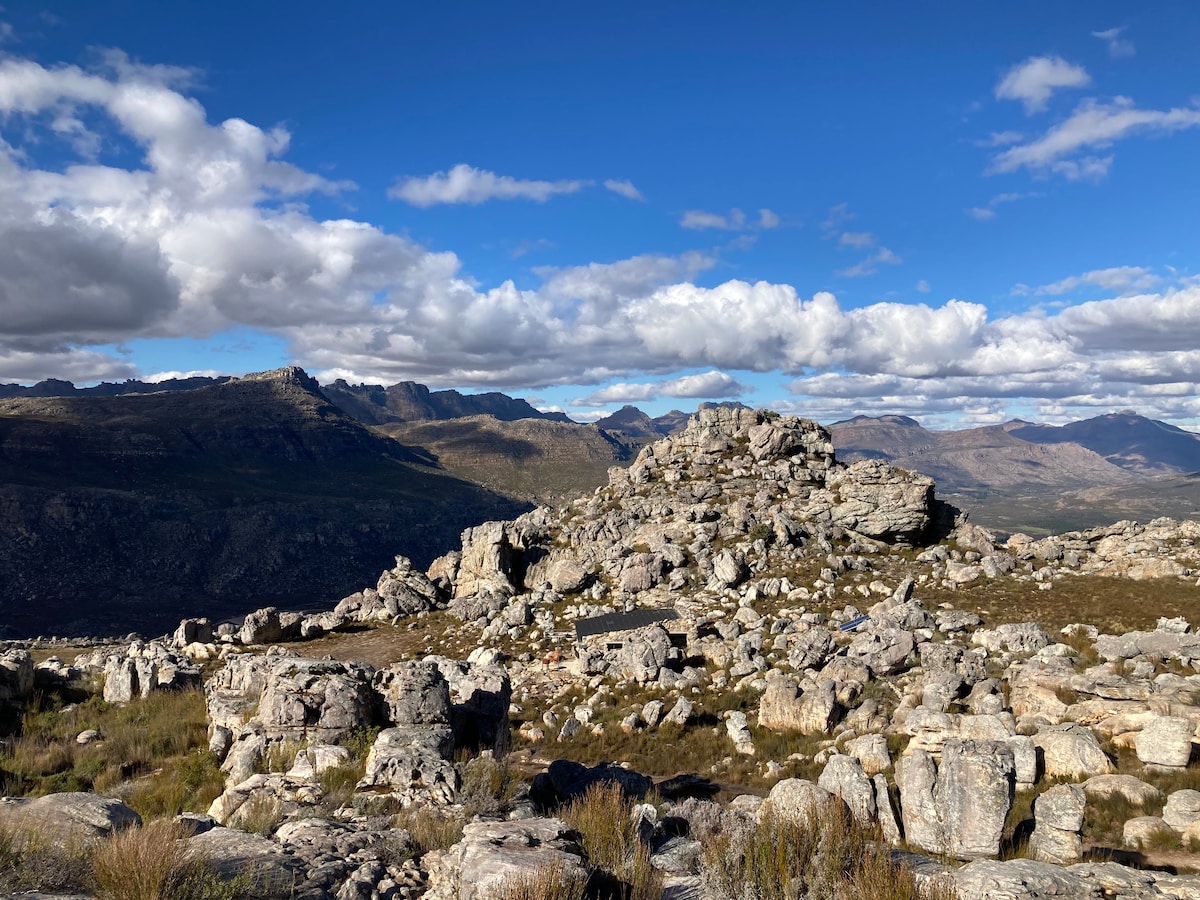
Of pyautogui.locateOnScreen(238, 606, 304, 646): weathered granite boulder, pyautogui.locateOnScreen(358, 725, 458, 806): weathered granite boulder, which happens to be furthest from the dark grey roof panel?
pyautogui.locateOnScreen(358, 725, 458, 806): weathered granite boulder

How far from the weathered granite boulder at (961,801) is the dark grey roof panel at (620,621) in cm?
3135

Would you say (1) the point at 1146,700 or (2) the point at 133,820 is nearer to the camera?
(2) the point at 133,820

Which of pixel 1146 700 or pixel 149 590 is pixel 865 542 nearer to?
pixel 1146 700

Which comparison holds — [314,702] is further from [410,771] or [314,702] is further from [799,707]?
[799,707]

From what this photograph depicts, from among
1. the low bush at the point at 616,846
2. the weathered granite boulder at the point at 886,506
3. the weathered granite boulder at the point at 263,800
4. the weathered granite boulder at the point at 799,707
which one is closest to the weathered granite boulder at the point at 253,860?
the weathered granite boulder at the point at 263,800

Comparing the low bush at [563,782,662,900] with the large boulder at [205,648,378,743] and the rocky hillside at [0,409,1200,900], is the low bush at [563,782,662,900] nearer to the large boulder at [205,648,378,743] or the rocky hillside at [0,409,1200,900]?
the rocky hillside at [0,409,1200,900]

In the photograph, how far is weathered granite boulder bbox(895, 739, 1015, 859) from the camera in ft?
35.0

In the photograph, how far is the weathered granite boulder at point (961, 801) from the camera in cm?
1066

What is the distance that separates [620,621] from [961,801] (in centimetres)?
3422

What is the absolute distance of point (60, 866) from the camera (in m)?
6.46

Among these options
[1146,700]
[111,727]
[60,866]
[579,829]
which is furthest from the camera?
[1146,700]

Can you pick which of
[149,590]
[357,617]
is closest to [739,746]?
[357,617]

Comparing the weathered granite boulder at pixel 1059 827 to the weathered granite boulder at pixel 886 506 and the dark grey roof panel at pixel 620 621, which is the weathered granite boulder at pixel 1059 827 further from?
the weathered granite boulder at pixel 886 506

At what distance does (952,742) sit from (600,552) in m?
45.8
